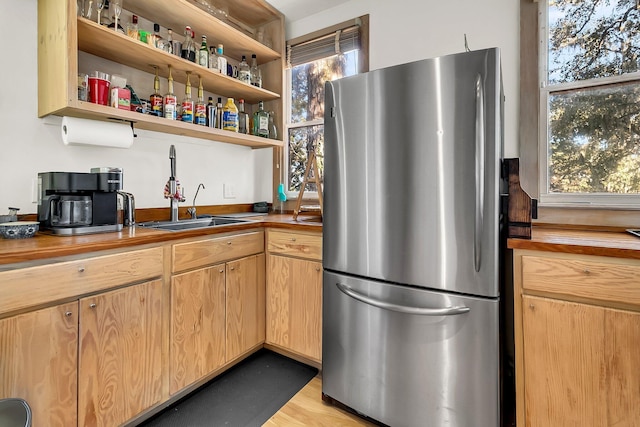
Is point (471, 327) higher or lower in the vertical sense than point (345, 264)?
lower

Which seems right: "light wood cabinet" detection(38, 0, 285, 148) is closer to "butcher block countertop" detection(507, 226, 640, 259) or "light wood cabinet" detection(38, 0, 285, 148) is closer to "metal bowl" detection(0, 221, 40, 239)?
"metal bowl" detection(0, 221, 40, 239)

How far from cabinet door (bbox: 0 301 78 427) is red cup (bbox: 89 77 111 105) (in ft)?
3.16

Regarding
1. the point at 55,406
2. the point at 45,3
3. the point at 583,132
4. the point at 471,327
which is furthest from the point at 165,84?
the point at 583,132

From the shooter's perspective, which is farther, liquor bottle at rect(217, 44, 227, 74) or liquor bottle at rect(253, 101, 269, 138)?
liquor bottle at rect(253, 101, 269, 138)

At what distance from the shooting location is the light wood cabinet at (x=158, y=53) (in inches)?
54.7

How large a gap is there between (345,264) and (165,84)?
65.7 inches

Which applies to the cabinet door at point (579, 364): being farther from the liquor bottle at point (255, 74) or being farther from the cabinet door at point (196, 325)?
the liquor bottle at point (255, 74)

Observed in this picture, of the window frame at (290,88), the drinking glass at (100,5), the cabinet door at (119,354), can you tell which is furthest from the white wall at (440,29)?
the cabinet door at (119,354)

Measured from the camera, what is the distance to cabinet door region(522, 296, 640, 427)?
3.44 ft

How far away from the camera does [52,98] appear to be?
1441 millimetres

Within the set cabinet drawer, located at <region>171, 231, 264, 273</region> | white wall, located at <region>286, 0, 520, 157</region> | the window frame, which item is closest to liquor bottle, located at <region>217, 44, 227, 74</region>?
the window frame

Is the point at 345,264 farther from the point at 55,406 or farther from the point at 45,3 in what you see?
the point at 45,3

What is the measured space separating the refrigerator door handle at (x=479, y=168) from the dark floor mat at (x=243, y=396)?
1.24m

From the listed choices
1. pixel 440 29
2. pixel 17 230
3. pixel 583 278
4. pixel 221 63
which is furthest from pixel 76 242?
pixel 440 29
